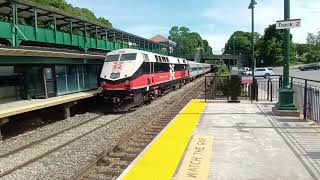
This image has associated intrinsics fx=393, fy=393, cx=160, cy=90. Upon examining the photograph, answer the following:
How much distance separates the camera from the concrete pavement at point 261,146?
24.6ft

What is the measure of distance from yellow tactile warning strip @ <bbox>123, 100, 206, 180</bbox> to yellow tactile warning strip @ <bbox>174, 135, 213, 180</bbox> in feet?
0.59

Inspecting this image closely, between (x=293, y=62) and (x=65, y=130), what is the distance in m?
100.0

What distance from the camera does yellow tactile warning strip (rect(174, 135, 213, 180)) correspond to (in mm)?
7414

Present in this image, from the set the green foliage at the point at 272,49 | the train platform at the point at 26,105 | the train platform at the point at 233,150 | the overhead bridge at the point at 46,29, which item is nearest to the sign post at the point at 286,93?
the train platform at the point at 233,150

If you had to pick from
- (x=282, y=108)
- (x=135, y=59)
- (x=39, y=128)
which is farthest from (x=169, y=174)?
(x=135, y=59)

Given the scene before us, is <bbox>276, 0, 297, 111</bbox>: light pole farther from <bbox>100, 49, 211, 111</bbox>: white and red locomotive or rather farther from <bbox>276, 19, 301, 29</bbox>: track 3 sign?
<bbox>100, 49, 211, 111</bbox>: white and red locomotive

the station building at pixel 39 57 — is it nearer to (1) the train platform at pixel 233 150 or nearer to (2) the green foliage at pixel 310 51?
(1) the train platform at pixel 233 150

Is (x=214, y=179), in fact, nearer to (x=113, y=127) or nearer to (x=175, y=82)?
(x=113, y=127)

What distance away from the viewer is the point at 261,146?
9.58 m

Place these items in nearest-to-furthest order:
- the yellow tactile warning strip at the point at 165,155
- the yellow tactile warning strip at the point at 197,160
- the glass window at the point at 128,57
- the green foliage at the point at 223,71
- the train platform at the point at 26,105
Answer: the yellow tactile warning strip at the point at 197,160 → the yellow tactile warning strip at the point at 165,155 → the train platform at the point at 26,105 → the glass window at the point at 128,57 → the green foliage at the point at 223,71

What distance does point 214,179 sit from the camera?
23.3ft

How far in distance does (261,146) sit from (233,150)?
2.69 ft

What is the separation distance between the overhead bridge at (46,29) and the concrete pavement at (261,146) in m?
10.4

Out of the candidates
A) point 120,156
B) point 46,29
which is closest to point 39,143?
point 120,156
